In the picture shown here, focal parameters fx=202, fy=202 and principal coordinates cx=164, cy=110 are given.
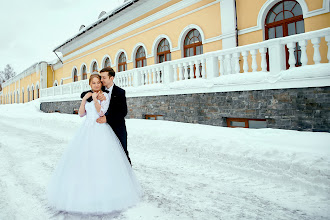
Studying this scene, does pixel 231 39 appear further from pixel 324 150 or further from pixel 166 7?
pixel 324 150

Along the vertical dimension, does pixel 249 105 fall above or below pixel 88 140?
above

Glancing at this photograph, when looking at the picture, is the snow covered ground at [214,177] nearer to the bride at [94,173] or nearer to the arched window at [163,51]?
the bride at [94,173]

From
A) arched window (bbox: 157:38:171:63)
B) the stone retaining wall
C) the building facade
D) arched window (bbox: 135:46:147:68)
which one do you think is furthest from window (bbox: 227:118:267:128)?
arched window (bbox: 135:46:147:68)

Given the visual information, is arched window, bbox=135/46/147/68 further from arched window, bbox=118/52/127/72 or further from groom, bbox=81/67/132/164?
groom, bbox=81/67/132/164

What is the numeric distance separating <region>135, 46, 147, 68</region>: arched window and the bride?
1052 cm

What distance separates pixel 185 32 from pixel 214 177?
8.41m

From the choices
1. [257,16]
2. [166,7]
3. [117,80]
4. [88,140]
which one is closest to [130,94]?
[117,80]

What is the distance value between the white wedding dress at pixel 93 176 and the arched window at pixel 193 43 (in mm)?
8236

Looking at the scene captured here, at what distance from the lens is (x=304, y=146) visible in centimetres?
325

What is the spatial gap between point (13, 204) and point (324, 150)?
4.16m

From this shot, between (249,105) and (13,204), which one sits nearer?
(13,204)

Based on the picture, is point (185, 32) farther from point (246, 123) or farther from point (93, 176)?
point (93, 176)

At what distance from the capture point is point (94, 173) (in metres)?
2.08

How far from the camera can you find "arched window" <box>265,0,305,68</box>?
678 centimetres
